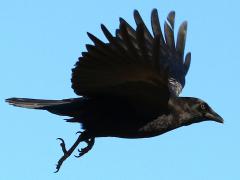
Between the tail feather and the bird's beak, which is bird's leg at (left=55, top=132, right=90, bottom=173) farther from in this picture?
the bird's beak

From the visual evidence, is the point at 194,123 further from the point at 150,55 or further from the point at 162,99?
the point at 150,55

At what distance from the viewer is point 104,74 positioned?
30.1 feet

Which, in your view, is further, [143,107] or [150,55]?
[143,107]

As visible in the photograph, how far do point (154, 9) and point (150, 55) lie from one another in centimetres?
248

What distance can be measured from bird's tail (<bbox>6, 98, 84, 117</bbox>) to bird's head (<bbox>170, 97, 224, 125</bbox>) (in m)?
1.24

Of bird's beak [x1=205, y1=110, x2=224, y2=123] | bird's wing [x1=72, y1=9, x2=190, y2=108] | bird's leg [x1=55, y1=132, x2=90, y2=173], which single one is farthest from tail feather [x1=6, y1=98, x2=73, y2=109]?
bird's beak [x1=205, y1=110, x2=224, y2=123]

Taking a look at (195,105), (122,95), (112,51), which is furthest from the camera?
(195,105)

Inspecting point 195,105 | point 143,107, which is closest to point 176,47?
point 195,105

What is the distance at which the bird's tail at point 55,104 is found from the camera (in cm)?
994

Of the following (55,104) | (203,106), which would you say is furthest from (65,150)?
(203,106)

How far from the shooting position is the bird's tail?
994 cm

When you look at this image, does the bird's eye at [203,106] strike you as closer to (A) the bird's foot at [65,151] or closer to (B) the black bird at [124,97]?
(B) the black bird at [124,97]

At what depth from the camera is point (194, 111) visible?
1044 centimetres

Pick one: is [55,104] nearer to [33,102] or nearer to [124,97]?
[33,102]
